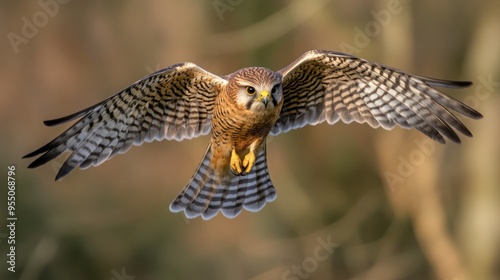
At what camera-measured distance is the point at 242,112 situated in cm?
638

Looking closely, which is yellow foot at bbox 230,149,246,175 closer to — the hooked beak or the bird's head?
the bird's head

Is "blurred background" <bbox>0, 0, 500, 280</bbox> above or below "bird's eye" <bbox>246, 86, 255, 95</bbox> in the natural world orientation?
below

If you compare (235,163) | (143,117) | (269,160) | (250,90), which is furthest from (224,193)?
(269,160)

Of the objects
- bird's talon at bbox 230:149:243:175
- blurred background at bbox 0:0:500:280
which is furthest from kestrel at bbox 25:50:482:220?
blurred background at bbox 0:0:500:280

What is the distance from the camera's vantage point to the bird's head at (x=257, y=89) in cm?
618

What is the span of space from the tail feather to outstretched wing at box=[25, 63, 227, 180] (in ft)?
1.45

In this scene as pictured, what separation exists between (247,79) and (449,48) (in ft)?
21.1

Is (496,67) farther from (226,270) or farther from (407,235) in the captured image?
(226,270)

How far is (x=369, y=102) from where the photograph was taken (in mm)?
6961

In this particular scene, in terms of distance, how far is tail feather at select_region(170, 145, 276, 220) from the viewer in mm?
7328

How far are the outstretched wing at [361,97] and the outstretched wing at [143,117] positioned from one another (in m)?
0.56

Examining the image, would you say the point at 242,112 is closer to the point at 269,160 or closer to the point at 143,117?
the point at 143,117

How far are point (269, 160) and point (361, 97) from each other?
215 inches

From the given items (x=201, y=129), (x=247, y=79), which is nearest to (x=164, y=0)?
(x=201, y=129)
